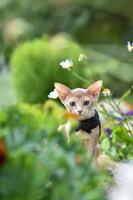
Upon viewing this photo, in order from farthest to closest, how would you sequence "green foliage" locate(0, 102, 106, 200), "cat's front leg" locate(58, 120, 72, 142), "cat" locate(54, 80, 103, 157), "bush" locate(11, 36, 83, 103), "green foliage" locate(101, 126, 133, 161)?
"bush" locate(11, 36, 83, 103), "green foliage" locate(101, 126, 133, 161), "cat" locate(54, 80, 103, 157), "cat's front leg" locate(58, 120, 72, 142), "green foliage" locate(0, 102, 106, 200)

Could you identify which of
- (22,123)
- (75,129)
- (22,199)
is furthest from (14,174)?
(75,129)

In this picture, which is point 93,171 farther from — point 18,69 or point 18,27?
point 18,27

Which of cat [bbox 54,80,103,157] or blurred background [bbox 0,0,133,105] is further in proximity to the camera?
blurred background [bbox 0,0,133,105]

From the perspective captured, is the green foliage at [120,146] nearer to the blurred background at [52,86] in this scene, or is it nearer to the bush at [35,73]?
the blurred background at [52,86]

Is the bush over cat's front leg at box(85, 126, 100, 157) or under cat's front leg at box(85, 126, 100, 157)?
over

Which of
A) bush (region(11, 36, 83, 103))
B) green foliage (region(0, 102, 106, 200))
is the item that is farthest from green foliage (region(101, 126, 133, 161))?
bush (region(11, 36, 83, 103))

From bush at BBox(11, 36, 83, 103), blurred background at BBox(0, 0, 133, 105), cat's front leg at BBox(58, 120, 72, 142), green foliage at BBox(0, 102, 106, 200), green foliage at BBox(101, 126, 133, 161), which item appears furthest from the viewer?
blurred background at BBox(0, 0, 133, 105)

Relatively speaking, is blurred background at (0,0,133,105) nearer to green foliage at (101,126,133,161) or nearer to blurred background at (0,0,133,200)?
blurred background at (0,0,133,200)

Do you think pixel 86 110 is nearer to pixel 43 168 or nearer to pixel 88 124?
pixel 88 124

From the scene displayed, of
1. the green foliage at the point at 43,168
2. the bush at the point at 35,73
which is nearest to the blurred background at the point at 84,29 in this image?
the bush at the point at 35,73
